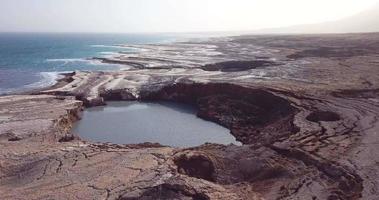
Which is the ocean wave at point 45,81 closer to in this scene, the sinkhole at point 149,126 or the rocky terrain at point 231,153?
the rocky terrain at point 231,153

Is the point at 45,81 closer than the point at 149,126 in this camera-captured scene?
No

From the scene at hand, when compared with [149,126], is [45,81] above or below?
below


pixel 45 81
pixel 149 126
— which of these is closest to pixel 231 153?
pixel 149 126

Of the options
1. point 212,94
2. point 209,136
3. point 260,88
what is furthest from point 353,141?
point 212,94

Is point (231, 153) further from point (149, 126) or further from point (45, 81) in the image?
point (45, 81)

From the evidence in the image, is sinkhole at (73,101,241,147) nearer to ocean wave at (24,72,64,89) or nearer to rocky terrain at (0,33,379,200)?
rocky terrain at (0,33,379,200)

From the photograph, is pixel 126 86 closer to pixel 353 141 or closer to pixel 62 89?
pixel 62 89

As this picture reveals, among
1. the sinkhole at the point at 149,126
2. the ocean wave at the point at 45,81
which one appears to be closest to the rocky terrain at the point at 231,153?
the sinkhole at the point at 149,126

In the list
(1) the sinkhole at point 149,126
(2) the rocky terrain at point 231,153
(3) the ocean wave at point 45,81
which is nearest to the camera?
(2) the rocky terrain at point 231,153
